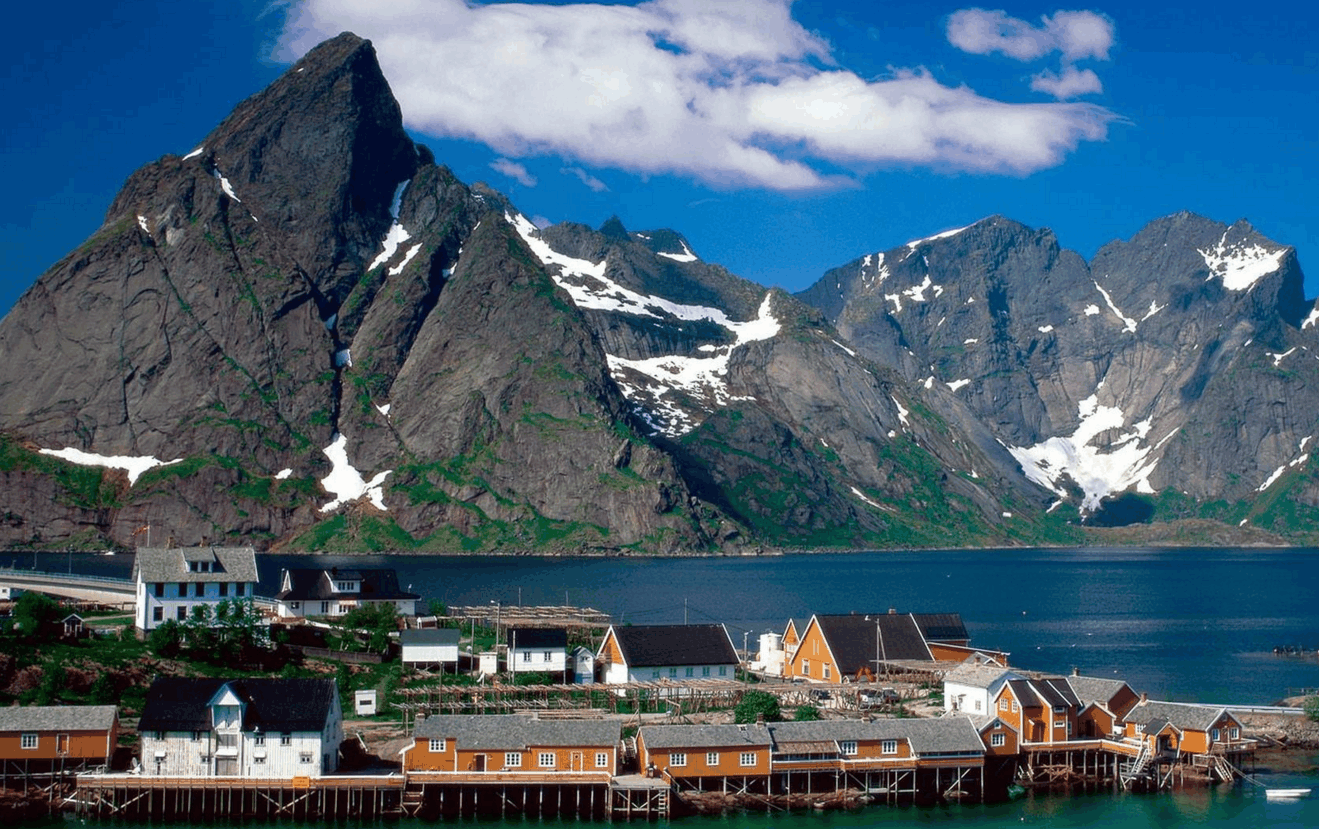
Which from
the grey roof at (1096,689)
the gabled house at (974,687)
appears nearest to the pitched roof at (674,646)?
the gabled house at (974,687)

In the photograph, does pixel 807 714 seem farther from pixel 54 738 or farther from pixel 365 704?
pixel 54 738

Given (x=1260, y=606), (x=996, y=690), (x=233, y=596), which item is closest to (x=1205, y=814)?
(x=996, y=690)

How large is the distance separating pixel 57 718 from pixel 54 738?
101cm

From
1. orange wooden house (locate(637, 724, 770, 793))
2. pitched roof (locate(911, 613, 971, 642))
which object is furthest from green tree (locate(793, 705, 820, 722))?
pitched roof (locate(911, 613, 971, 642))

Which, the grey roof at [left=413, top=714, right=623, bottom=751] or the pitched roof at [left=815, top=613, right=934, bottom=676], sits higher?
the pitched roof at [left=815, top=613, right=934, bottom=676]

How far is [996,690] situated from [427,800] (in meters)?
30.6

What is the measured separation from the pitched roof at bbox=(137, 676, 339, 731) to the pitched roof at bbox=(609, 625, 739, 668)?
26.5m

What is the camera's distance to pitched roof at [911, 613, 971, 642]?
106m

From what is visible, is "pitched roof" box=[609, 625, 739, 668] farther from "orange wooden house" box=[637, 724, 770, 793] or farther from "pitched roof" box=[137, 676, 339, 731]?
"pitched roof" box=[137, 676, 339, 731]

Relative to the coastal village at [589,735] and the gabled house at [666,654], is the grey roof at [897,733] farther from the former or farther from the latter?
the gabled house at [666,654]

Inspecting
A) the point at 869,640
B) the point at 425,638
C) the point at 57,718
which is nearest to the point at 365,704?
the point at 425,638

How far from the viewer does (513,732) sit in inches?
2680

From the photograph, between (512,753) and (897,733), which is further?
(897,733)

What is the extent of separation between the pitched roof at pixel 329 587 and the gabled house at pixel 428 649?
26.6 metres
